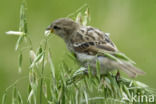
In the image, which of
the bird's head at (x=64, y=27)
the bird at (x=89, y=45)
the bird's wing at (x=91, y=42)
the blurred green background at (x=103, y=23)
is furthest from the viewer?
the blurred green background at (x=103, y=23)

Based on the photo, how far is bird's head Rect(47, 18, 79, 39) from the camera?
4277 mm

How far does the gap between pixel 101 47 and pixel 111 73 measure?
332 millimetres

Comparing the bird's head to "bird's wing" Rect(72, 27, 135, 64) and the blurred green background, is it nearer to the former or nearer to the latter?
"bird's wing" Rect(72, 27, 135, 64)

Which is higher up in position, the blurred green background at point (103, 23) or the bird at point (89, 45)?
the blurred green background at point (103, 23)

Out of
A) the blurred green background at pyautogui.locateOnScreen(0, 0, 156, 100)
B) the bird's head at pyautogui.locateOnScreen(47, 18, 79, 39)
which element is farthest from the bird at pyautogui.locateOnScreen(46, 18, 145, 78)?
the blurred green background at pyautogui.locateOnScreen(0, 0, 156, 100)

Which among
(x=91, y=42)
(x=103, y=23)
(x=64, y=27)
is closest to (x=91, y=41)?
(x=91, y=42)

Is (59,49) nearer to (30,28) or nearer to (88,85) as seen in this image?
(30,28)

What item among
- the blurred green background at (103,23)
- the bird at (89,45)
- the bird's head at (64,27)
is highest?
the blurred green background at (103,23)

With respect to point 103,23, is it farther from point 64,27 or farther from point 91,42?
point 91,42

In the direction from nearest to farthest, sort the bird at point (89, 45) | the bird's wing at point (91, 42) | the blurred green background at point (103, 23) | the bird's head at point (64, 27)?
the bird at point (89, 45)
the bird's wing at point (91, 42)
the bird's head at point (64, 27)
the blurred green background at point (103, 23)

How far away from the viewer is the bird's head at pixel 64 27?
428 cm

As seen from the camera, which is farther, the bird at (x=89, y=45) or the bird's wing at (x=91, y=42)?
the bird's wing at (x=91, y=42)

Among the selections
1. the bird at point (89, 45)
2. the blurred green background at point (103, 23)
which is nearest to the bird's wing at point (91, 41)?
the bird at point (89, 45)

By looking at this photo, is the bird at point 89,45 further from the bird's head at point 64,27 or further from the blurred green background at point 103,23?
the blurred green background at point 103,23
